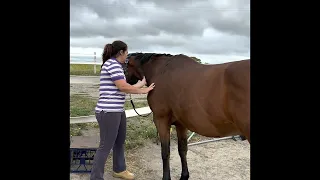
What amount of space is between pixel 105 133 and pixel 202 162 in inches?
86.6

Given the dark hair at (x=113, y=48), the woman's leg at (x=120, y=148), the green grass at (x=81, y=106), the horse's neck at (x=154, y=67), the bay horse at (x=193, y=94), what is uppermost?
the dark hair at (x=113, y=48)

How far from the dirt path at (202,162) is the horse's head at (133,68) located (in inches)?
56.2

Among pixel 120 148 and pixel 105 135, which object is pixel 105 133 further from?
pixel 120 148

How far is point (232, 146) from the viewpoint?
5812 millimetres

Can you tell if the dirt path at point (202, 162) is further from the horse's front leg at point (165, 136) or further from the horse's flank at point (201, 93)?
the horse's flank at point (201, 93)

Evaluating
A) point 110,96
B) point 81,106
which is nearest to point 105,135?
point 110,96

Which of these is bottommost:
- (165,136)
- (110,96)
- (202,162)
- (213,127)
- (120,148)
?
(202,162)

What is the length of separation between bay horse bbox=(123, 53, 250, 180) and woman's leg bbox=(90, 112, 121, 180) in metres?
0.68

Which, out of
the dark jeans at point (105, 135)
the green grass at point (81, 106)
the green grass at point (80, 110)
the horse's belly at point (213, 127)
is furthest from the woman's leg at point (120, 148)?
the green grass at point (81, 106)

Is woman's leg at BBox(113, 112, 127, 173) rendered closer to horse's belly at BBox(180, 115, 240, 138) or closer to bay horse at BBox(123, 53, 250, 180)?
bay horse at BBox(123, 53, 250, 180)

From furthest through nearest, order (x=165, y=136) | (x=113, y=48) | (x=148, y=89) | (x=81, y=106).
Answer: (x=81, y=106)
(x=165, y=136)
(x=148, y=89)
(x=113, y=48)

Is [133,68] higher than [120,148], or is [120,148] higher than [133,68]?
[133,68]

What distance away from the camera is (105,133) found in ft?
10.9

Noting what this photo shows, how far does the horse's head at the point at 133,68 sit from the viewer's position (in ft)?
14.1
